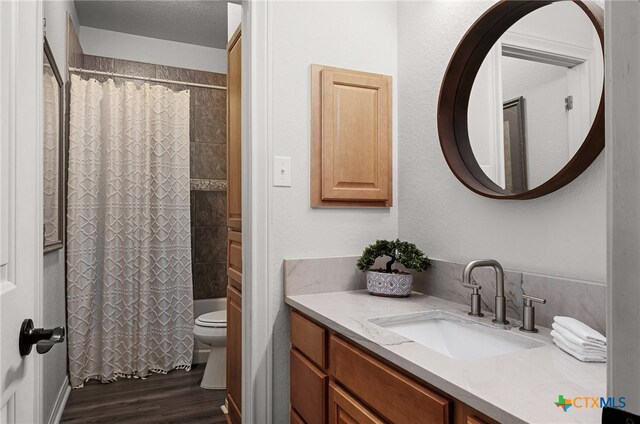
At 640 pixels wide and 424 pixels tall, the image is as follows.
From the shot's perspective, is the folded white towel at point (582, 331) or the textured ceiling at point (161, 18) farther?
the textured ceiling at point (161, 18)

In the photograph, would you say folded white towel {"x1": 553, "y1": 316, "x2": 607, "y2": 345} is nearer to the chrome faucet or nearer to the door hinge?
the chrome faucet

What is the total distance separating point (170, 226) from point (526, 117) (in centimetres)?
Answer: 249

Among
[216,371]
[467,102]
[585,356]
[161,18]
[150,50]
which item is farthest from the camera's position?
[150,50]

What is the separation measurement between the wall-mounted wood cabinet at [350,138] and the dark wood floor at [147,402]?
1.50m

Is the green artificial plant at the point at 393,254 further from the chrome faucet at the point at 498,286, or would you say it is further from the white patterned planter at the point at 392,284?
the chrome faucet at the point at 498,286

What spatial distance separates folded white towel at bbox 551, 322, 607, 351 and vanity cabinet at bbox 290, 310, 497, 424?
1.15 ft

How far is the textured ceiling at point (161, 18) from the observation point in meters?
2.99

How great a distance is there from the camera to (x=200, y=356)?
324cm

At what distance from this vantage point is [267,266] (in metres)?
1.71

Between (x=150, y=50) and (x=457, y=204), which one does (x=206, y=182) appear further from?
(x=457, y=204)

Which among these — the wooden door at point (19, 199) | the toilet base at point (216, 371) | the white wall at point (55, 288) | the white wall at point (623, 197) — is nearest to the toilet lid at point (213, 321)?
the toilet base at point (216, 371)

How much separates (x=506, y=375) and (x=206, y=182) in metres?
3.06

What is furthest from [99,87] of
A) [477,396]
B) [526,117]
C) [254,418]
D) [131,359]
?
[477,396]

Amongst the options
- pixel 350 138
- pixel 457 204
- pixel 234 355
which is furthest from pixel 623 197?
pixel 234 355
